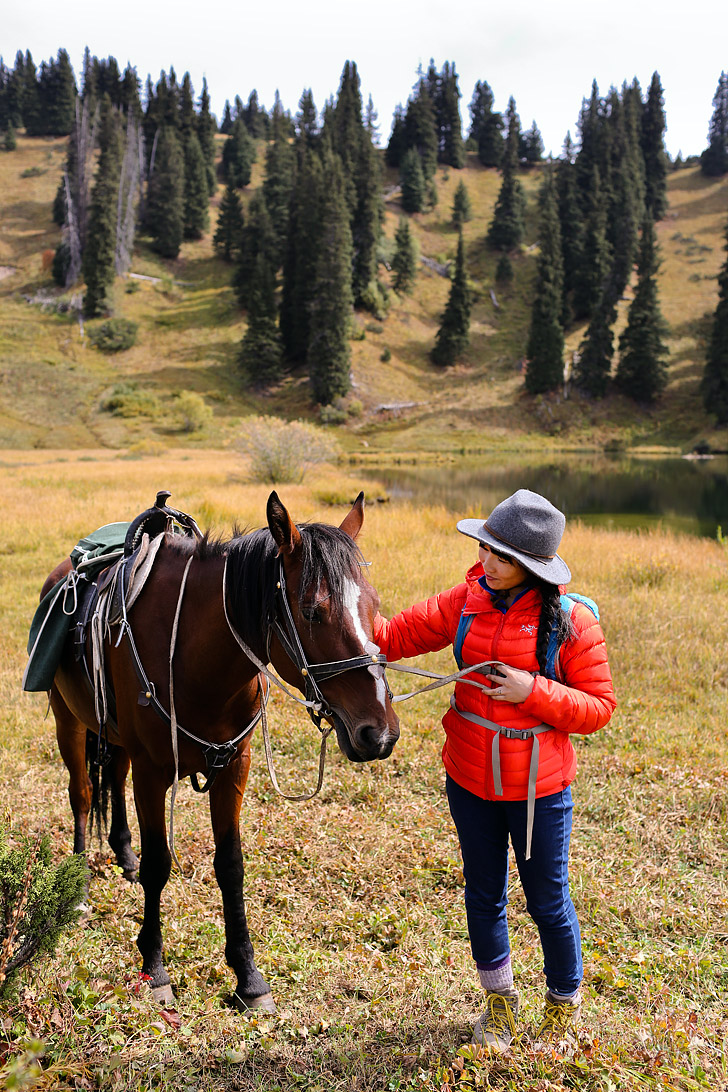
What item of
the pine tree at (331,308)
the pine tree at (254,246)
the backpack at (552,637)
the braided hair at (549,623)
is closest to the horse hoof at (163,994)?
the backpack at (552,637)

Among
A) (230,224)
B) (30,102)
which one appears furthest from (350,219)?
(30,102)

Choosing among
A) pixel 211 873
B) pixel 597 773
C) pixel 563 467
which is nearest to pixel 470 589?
pixel 211 873

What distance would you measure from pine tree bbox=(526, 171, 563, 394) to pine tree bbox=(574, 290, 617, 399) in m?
1.85

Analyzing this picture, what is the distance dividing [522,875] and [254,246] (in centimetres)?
5848

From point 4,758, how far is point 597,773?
4.62 metres

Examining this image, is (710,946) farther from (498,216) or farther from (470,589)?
(498,216)

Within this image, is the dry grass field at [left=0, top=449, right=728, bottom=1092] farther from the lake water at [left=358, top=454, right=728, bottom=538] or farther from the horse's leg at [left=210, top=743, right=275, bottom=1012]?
the lake water at [left=358, top=454, right=728, bottom=538]

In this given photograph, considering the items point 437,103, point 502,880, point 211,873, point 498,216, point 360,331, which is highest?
point 437,103

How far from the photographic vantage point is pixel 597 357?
48.0m

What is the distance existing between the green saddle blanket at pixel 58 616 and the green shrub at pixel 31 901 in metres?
1.28

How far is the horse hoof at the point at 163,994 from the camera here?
2918mm

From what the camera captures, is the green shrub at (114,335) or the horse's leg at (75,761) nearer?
the horse's leg at (75,761)

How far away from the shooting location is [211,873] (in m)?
3.94

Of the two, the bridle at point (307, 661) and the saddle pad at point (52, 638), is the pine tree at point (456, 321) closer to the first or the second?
the saddle pad at point (52, 638)
